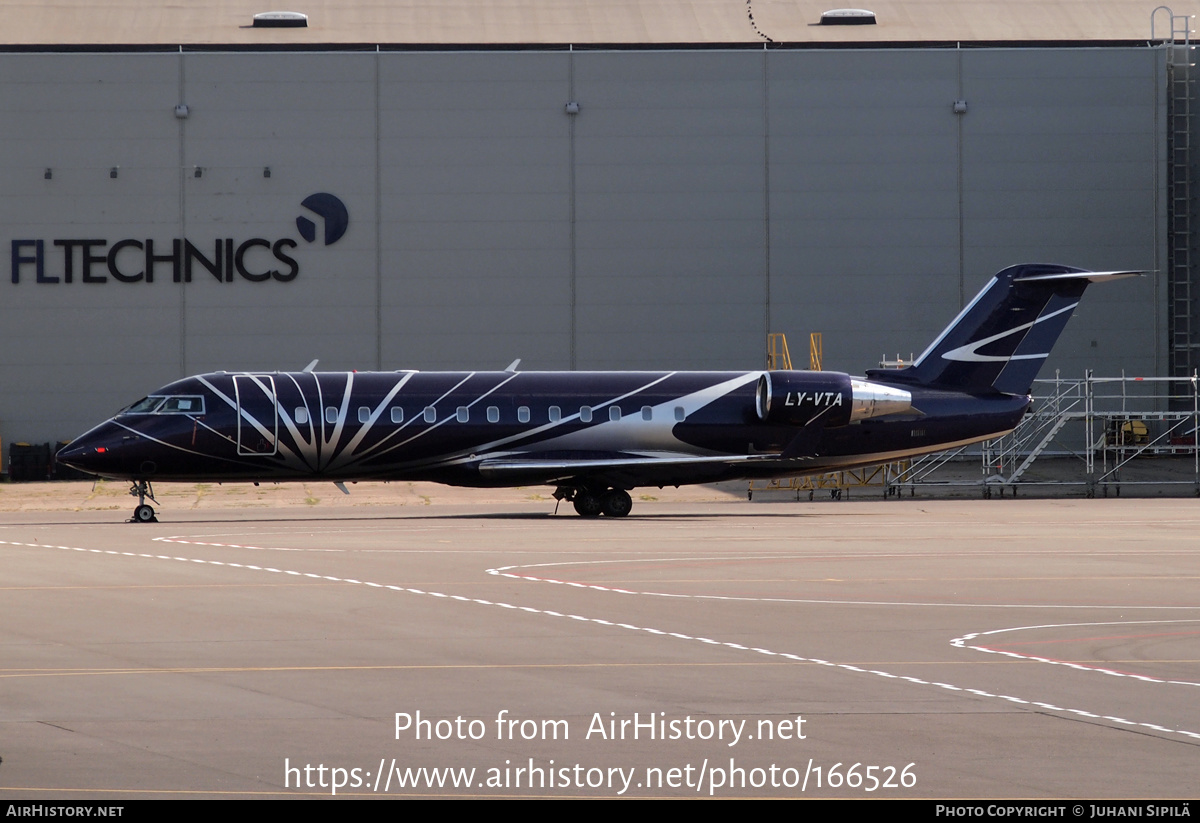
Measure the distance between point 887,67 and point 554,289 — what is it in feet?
45.2

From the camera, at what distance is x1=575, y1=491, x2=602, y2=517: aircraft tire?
106 feet

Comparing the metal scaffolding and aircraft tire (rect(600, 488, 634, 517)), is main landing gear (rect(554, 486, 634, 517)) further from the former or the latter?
the metal scaffolding

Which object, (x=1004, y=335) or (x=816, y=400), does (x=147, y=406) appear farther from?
(x=1004, y=335)

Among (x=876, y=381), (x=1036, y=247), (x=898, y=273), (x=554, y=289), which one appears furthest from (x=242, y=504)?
(x=1036, y=247)

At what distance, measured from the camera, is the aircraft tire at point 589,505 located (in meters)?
32.3

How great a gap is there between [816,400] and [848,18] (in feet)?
80.2

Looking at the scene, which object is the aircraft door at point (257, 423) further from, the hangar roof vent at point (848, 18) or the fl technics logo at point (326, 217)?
the hangar roof vent at point (848, 18)

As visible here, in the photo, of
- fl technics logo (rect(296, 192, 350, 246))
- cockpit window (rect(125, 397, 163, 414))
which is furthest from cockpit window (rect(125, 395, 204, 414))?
fl technics logo (rect(296, 192, 350, 246))

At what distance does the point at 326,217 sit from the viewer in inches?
1890

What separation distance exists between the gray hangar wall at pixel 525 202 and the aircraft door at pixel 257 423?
57.5ft

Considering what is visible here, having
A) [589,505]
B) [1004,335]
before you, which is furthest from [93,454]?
[1004,335]

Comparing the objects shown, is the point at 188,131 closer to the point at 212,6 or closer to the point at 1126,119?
the point at 212,6

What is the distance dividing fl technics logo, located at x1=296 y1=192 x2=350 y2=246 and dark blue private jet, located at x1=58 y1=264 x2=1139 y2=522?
17.0 meters

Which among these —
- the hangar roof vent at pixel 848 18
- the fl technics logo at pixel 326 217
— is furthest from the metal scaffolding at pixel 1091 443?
the fl technics logo at pixel 326 217
